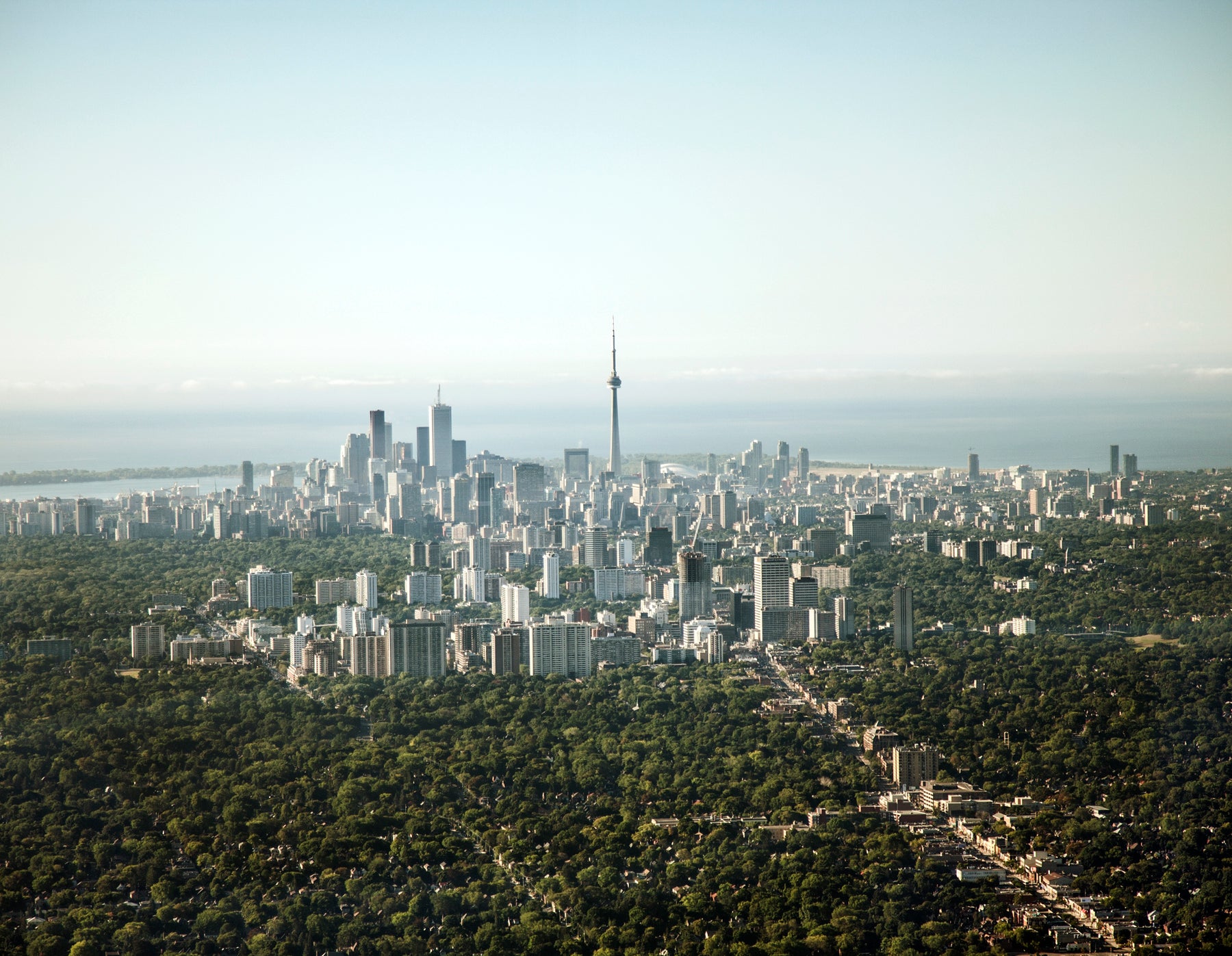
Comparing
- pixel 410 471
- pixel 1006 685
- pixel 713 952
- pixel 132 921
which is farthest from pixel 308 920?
pixel 410 471

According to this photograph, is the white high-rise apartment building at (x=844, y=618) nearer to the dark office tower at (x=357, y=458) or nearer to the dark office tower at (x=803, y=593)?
the dark office tower at (x=803, y=593)

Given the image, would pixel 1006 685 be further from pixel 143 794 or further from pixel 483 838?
pixel 143 794

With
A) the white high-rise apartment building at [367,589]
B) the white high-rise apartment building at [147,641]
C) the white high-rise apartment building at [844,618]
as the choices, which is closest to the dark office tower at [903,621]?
the white high-rise apartment building at [844,618]

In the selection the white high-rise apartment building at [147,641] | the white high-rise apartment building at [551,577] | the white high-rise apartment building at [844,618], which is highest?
the white high-rise apartment building at [147,641]

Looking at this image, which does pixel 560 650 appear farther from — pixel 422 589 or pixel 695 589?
pixel 422 589

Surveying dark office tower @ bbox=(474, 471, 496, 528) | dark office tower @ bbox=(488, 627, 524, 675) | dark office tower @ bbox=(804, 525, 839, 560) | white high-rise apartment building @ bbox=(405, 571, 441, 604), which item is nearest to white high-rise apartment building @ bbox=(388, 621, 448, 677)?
dark office tower @ bbox=(488, 627, 524, 675)

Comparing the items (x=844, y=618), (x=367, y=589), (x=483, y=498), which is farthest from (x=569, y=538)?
(x=844, y=618)
